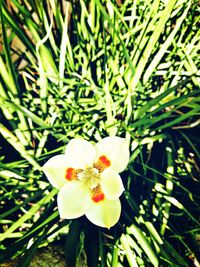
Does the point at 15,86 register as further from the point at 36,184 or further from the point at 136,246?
the point at 136,246

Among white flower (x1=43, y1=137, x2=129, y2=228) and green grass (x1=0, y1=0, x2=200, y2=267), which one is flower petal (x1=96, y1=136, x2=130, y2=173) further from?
green grass (x1=0, y1=0, x2=200, y2=267)

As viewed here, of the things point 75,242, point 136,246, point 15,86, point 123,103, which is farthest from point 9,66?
point 136,246

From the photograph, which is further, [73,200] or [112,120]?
[112,120]

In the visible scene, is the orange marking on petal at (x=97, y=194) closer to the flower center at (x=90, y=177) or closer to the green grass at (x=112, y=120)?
the flower center at (x=90, y=177)

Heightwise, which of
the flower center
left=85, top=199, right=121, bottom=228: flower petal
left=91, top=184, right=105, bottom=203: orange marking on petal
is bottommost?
left=85, top=199, right=121, bottom=228: flower petal

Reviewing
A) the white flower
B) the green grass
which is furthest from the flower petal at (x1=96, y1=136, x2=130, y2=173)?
the green grass

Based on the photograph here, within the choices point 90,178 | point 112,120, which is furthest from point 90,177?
point 112,120

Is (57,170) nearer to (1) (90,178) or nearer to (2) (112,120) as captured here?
(1) (90,178)
